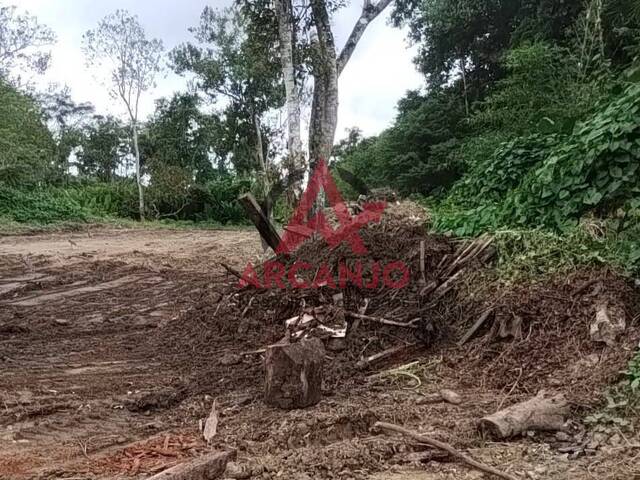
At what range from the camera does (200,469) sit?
82.4 inches

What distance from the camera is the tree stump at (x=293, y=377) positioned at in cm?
298

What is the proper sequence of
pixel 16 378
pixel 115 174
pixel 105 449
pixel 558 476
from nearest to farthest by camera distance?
pixel 558 476
pixel 105 449
pixel 16 378
pixel 115 174

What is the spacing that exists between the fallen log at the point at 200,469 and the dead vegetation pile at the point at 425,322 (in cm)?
120

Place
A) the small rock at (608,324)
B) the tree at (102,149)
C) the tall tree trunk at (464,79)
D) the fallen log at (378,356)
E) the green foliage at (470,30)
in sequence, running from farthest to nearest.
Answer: the tree at (102,149), the tall tree trunk at (464,79), the green foliage at (470,30), the fallen log at (378,356), the small rock at (608,324)

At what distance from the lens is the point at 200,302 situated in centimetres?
607

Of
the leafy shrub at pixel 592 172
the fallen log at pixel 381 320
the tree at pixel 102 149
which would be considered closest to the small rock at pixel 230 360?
the fallen log at pixel 381 320

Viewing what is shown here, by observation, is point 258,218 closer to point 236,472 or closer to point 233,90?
point 236,472

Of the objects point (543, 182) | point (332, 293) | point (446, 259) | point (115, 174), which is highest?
point (115, 174)

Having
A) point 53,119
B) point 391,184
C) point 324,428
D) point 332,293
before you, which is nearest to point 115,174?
point 53,119

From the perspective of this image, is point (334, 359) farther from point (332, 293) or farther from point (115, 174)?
point (115, 174)

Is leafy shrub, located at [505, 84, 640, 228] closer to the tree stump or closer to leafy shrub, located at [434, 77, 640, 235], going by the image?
leafy shrub, located at [434, 77, 640, 235]

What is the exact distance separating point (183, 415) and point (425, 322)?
6.31 feet

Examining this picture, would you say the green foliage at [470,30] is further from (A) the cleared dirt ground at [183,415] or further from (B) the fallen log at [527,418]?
(B) the fallen log at [527,418]

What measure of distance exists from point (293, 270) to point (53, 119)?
87.5 feet
